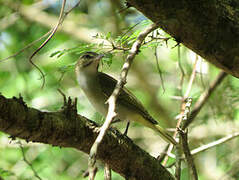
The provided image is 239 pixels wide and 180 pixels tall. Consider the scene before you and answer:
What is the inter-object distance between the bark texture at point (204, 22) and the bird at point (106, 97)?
2.04m

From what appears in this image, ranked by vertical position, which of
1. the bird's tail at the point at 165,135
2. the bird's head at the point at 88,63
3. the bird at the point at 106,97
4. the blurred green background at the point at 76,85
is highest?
the bird's head at the point at 88,63

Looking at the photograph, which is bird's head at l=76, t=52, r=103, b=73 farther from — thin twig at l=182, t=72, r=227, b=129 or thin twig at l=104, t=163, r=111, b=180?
thin twig at l=104, t=163, r=111, b=180

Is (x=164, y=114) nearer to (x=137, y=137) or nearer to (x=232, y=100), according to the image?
(x=137, y=137)

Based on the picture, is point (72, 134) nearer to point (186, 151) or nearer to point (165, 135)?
point (186, 151)

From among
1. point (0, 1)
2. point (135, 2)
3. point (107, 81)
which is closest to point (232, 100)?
point (107, 81)

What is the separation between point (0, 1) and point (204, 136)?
4.67 m

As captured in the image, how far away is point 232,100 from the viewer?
16.8ft

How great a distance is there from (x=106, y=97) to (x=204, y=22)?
88.3 inches

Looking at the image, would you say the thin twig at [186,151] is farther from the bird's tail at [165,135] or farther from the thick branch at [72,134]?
the bird's tail at [165,135]

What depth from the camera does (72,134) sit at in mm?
2488

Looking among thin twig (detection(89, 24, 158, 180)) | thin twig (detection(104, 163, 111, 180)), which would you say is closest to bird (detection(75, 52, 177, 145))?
thin twig (detection(104, 163, 111, 180))

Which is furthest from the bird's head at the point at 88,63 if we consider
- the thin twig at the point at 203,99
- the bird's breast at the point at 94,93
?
the thin twig at the point at 203,99

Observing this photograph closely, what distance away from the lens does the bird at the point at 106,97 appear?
4238 mm

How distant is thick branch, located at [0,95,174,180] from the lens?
2148 mm
